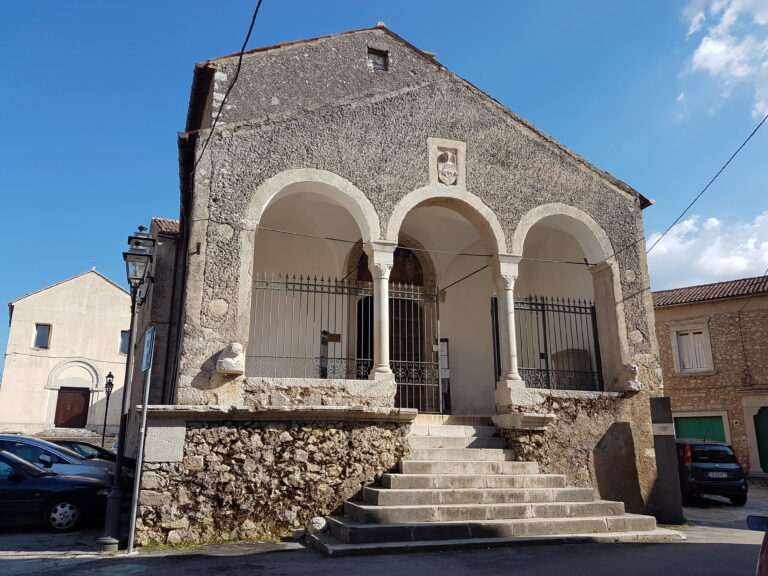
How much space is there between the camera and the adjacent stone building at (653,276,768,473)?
64.4ft

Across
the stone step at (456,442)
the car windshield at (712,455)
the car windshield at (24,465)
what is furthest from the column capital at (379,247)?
the car windshield at (712,455)

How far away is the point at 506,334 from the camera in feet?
31.2

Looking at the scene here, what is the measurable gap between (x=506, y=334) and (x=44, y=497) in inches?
279

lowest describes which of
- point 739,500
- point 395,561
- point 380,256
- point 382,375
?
point 739,500

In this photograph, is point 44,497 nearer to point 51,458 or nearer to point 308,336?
point 51,458

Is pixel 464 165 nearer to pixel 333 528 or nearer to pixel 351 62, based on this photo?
pixel 351 62

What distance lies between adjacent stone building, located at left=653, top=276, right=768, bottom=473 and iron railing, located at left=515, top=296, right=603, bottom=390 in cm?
1210

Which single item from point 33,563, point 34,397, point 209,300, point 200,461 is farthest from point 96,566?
point 34,397

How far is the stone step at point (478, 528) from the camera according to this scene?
636 centimetres

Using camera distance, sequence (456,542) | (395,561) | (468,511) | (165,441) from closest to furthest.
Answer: (395,561) → (456,542) → (468,511) → (165,441)

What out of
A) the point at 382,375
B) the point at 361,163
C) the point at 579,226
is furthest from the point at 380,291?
the point at 579,226

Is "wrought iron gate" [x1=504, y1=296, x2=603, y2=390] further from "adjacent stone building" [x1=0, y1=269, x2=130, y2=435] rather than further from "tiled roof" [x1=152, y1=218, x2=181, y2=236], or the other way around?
"adjacent stone building" [x1=0, y1=269, x2=130, y2=435]

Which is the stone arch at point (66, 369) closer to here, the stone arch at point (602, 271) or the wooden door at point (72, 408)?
the wooden door at point (72, 408)

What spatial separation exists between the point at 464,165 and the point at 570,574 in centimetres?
646
